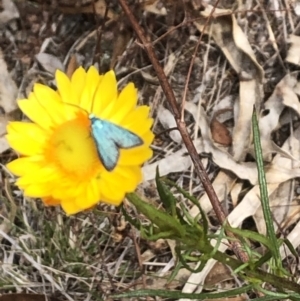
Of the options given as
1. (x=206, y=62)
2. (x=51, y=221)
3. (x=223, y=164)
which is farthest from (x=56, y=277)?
(x=206, y=62)

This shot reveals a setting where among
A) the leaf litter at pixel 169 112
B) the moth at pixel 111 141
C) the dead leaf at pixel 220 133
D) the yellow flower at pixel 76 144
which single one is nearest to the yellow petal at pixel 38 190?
the yellow flower at pixel 76 144

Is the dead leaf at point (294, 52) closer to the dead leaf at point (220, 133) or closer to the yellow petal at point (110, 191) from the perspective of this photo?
the dead leaf at point (220, 133)

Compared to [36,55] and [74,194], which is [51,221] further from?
[74,194]

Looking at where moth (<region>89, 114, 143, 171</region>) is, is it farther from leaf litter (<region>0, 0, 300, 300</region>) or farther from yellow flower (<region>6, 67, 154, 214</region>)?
leaf litter (<region>0, 0, 300, 300</region>)

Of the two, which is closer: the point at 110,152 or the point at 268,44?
the point at 110,152

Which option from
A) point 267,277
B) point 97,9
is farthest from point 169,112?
point 267,277

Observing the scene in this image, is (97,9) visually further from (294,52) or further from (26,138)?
(26,138)

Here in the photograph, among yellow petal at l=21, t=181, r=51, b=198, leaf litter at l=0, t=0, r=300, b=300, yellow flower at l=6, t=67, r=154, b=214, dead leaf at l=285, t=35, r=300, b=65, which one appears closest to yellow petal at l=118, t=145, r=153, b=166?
yellow flower at l=6, t=67, r=154, b=214
